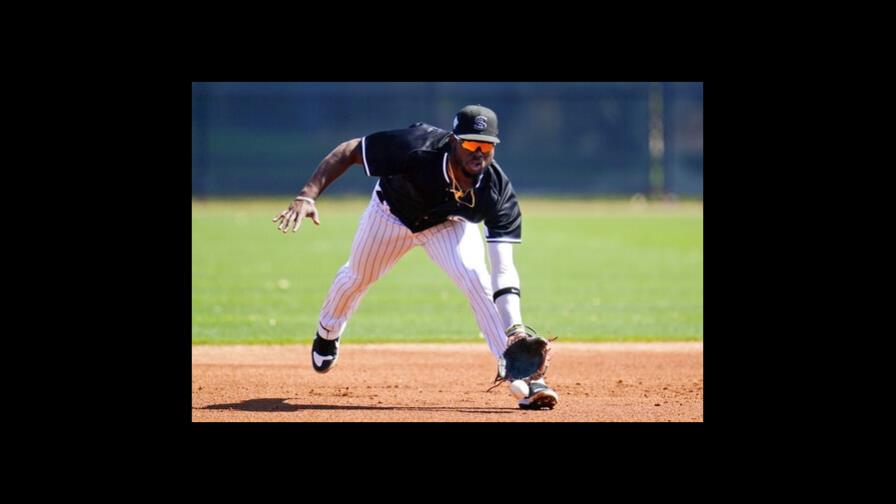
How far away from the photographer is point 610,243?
18.7 metres

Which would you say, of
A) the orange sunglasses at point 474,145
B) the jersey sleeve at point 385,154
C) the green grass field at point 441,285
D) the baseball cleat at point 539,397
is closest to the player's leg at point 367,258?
the jersey sleeve at point 385,154

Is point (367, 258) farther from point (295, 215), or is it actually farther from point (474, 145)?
point (474, 145)

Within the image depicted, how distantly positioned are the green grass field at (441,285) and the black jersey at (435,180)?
3717 millimetres

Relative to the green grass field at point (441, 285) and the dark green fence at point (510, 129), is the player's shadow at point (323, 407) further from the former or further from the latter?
the dark green fence at point (510, 129)

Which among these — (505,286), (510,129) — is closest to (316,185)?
(505,286)

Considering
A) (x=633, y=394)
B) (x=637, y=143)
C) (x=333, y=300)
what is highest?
(x=637, y=143)

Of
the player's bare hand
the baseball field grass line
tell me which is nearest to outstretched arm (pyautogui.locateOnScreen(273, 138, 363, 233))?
the player's bare hand

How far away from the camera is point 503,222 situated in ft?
20.6

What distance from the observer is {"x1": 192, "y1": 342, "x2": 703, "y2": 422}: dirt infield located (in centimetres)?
645

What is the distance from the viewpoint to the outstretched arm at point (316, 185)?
5785 millimetres

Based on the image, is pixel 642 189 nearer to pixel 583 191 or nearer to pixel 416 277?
pixel 583 191

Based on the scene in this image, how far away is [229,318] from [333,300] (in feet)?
13.9

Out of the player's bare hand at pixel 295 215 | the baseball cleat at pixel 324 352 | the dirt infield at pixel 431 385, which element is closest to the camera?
the player's bare hand at pixel 295 215
